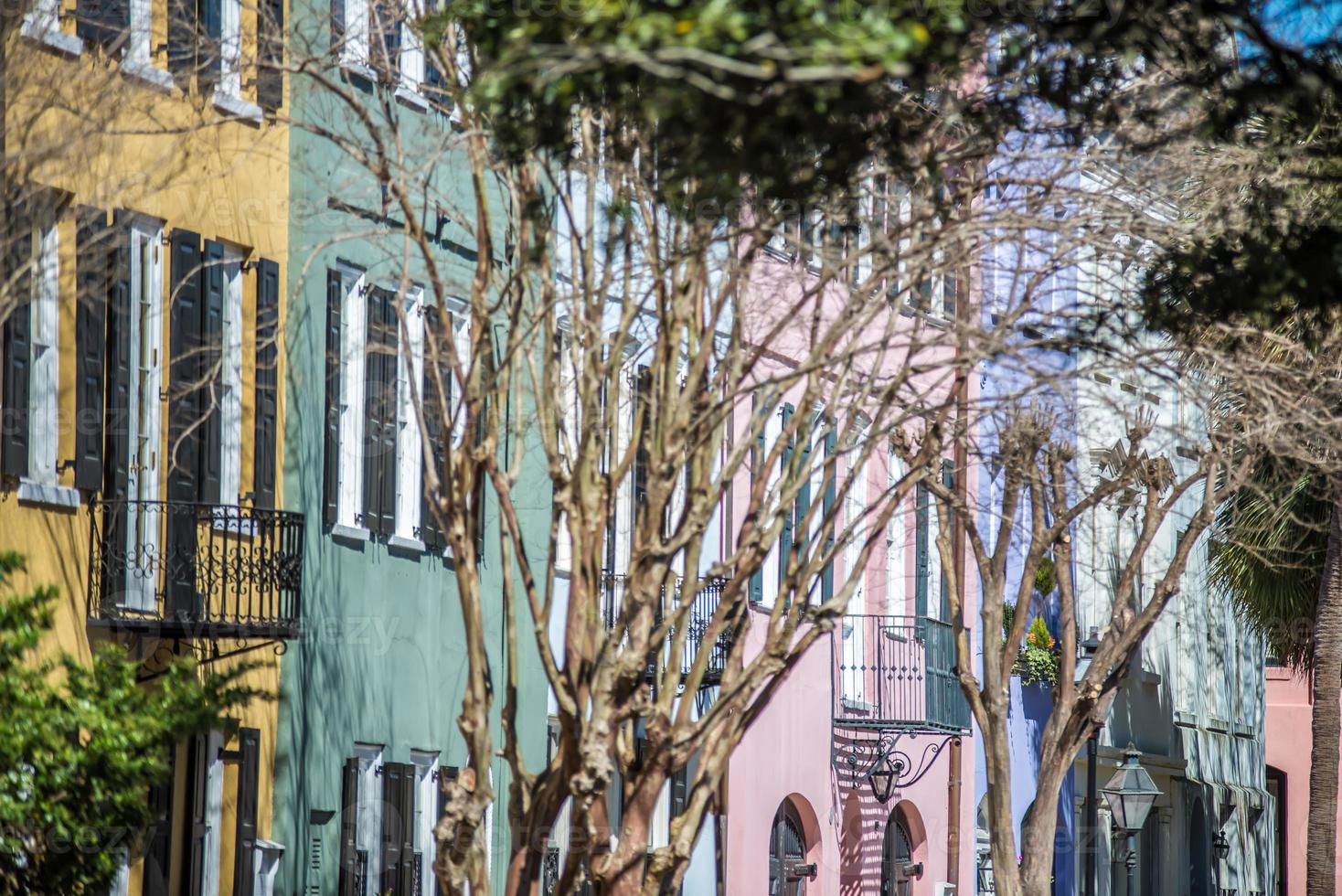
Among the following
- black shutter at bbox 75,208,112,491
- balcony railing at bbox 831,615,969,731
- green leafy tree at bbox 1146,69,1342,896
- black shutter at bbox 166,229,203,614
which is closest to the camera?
green leafy tree at bbox 1146,69,1342,896

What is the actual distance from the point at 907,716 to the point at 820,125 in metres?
20.6

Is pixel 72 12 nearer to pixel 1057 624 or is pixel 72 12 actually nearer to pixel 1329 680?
pixel 1329 680

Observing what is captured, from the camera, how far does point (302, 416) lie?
1773cm

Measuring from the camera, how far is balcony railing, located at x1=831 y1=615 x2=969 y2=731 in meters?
26.4

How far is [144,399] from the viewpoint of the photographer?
15.9 meters

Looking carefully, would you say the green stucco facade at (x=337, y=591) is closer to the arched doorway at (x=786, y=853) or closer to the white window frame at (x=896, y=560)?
the arched doorway at (x=786, y=853)

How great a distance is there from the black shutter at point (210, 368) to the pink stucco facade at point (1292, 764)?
1214 inches

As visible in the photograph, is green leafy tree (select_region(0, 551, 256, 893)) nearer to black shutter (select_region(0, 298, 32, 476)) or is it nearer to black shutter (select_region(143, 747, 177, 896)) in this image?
black shutter (select_region(0, 298, 32, 476))

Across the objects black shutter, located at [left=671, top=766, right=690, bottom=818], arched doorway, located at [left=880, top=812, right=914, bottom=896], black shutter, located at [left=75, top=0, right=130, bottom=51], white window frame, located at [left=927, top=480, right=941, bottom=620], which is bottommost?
arched doorway, located at [left=880, top=812, right=914, bottom=896]

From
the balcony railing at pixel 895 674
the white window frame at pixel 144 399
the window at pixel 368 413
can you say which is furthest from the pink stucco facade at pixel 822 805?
the white window frame at pixel 144 399

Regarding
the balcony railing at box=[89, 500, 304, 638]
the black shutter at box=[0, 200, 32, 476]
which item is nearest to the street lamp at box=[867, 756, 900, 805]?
the balcony railing at box=[89, 500, 304, 638]

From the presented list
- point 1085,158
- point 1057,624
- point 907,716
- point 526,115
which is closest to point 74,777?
point 526,115

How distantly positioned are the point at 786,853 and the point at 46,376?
12576mm

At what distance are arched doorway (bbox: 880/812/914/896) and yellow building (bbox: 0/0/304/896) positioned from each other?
1206 centimetres
